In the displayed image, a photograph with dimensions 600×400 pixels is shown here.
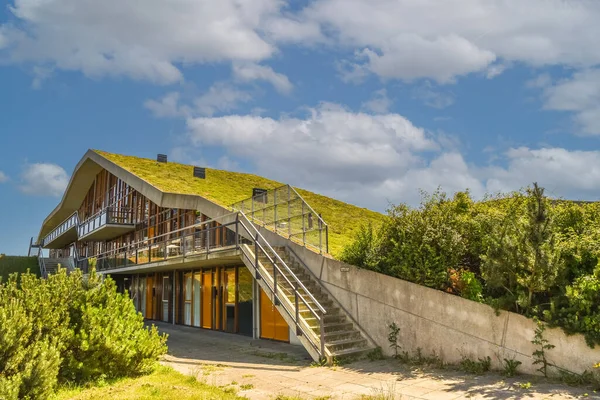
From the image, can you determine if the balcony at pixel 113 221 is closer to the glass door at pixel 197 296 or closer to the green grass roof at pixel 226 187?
the green grass roof at pixel 226 187

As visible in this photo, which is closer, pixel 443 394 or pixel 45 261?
pixel 443 394

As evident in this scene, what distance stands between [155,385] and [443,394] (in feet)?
16.3

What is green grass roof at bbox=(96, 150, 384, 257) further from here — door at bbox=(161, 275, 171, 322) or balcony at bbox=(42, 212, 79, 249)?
balcony at bbox=(42, 212, 79, 249)

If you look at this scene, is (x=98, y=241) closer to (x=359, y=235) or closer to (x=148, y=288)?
(x=148, y=288)

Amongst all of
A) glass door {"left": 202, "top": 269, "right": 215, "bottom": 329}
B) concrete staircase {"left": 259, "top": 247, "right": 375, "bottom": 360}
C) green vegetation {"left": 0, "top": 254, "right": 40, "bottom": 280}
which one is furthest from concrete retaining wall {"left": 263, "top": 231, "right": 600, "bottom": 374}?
green vegetation {"left": 0, "top": 254, "right": 40, "bottom": 280}

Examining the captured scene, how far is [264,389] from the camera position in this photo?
845 cm

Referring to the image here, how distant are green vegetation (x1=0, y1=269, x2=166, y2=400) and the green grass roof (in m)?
9.51

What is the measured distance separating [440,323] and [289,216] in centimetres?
682

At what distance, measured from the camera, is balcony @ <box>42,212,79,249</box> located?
35306 millimetres

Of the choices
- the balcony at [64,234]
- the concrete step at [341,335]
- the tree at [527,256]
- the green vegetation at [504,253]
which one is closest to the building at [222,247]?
the concrete step at [341,335]

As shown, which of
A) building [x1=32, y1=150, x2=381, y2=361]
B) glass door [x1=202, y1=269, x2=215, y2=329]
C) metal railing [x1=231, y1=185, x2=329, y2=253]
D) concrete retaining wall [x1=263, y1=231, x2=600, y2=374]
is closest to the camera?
concrete retaining wall [x1=263, y1=231, x2=600, y2=374]

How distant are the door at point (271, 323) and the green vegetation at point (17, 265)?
2947 centimetres

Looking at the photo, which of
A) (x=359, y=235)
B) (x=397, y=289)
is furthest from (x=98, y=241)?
(x=397, y=289)

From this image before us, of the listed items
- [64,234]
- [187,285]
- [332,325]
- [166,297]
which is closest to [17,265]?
[64,234]
